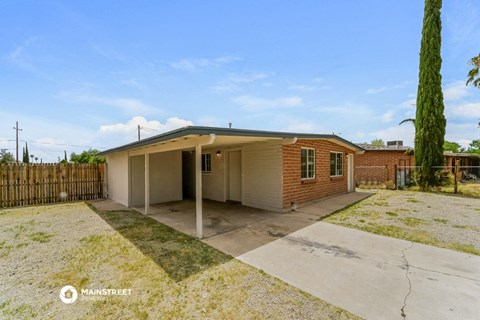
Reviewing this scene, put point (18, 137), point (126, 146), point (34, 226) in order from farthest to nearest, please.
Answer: point (18, 137) → point (126, 146) → point (34, 226)

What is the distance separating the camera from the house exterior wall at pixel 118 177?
9.23 m

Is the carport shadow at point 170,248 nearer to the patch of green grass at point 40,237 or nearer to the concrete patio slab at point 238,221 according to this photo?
the concrete patio slab at point 238,221

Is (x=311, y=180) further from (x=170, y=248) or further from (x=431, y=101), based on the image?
(x=431, y=101)

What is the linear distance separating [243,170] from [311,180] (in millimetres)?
2840

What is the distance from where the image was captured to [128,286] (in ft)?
10.4

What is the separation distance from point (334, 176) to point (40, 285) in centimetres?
1080

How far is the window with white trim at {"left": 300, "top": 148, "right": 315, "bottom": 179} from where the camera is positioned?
8555 mm

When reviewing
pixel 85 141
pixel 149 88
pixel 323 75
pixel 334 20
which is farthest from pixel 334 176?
pixel 85 141

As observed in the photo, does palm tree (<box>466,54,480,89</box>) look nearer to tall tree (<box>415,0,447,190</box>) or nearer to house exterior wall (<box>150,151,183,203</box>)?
tall tree (<box>415,0,447,190</box>)

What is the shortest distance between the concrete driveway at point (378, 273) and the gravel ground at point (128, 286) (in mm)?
338

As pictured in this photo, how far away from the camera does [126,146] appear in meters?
8.08

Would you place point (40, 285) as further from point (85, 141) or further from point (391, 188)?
point (85, 141)

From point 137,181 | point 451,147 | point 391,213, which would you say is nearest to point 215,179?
point 137,181

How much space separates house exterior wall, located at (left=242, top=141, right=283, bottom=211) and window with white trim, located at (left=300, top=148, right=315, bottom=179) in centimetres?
154
